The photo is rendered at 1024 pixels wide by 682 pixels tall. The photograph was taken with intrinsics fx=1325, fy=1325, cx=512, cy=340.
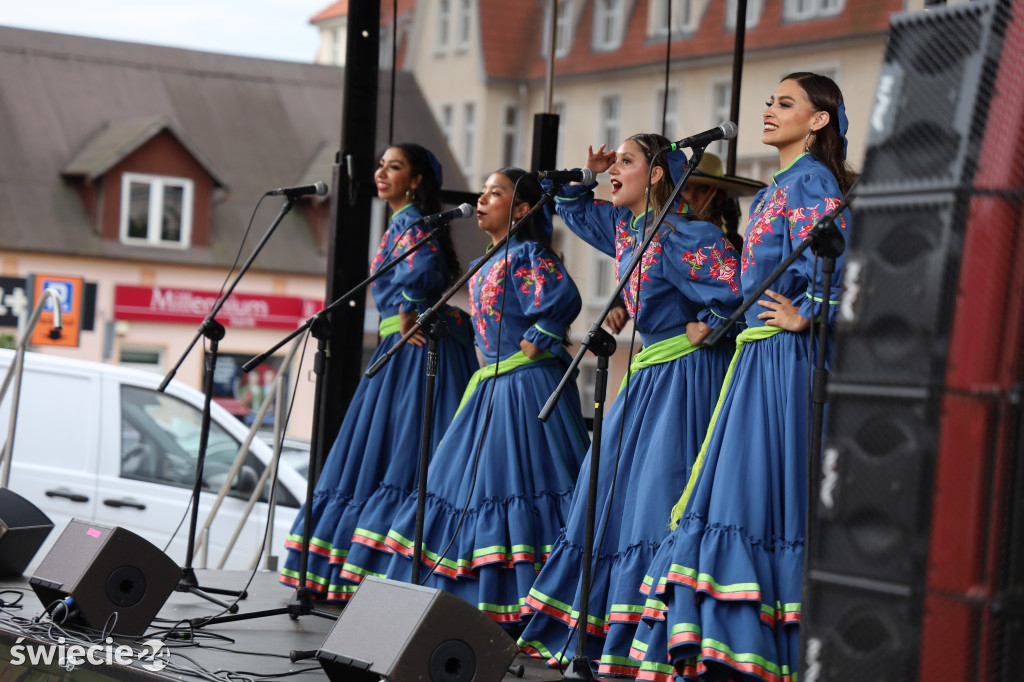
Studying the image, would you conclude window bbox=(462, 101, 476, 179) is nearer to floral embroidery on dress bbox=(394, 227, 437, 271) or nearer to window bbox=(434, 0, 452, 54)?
window bbox=(434, 0, 452, 54)

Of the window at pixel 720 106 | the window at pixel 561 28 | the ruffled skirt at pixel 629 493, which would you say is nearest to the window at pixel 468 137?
the window at pixel 561 28

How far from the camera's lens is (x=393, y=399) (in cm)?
482

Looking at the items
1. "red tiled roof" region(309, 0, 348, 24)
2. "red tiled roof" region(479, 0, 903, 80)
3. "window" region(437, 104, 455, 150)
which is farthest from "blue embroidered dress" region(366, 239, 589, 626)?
"red tiled roof" region(309, 0, 348, 24)

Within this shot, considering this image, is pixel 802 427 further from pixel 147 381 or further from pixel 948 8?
pixel 147 381

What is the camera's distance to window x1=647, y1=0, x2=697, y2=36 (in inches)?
234

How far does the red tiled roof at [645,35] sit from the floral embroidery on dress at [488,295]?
6.11 ft

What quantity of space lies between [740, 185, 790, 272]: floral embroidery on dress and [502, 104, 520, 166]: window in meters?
3.94

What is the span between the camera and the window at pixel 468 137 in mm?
8445

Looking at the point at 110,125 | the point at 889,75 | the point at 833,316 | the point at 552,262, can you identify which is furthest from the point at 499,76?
the point at 110,125

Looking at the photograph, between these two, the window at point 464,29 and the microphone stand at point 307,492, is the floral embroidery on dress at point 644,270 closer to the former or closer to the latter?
the microphone stand at point 307,492

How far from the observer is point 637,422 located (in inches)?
149

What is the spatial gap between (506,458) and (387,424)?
0.72 meters

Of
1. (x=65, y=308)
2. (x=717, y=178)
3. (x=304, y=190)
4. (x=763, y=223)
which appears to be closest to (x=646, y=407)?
(x=763, y=223)

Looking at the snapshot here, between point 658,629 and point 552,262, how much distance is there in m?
1.46
